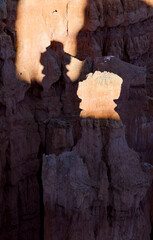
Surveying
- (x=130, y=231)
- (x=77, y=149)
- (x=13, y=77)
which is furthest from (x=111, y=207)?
(x=13, y=77)

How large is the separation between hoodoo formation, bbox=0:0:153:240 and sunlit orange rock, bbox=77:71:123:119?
0.04 feet

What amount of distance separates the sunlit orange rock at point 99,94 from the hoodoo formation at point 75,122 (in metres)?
0.01

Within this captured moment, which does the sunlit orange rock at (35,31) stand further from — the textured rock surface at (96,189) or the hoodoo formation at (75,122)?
the textured rock surface at (96,189)

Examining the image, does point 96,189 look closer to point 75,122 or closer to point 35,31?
point 75,122

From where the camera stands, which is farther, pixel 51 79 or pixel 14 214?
pixel 51 79

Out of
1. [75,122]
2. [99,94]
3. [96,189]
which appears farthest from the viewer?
[75,122]

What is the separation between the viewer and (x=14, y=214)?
5945mm

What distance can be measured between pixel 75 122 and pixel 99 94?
2.55 metres

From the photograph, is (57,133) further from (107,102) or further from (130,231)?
(130,231)

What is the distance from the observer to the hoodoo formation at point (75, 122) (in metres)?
3.85

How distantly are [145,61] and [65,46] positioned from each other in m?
4.66

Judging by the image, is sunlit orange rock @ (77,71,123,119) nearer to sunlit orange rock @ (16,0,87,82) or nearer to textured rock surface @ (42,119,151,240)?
textured rock surface @ (42,119,151,240)

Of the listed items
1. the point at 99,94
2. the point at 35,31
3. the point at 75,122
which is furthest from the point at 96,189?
the point at 35,31

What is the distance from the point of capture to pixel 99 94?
13.1 ft
